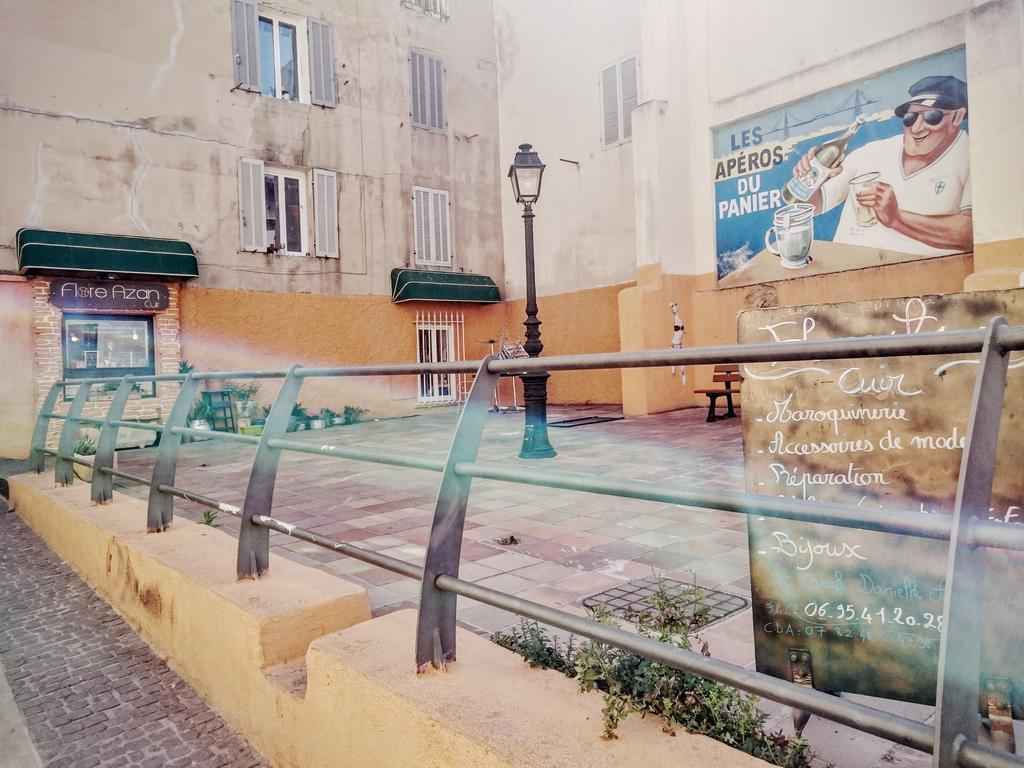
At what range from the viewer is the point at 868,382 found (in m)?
2.18

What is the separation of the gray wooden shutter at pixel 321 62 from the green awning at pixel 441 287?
387 cm

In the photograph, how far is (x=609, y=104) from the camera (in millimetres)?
15250

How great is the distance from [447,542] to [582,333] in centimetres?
1416

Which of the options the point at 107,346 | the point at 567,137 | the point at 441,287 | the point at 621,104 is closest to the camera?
the point at 107,346

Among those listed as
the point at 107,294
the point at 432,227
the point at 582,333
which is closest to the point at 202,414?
the point at 107,294

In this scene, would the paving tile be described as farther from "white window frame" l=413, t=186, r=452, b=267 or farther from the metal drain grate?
"white window frame" l=413, t=186, r=452, b=267

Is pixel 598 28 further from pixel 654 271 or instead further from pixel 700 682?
pixel 700 682

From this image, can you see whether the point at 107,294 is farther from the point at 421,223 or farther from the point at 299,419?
the point at 421,223

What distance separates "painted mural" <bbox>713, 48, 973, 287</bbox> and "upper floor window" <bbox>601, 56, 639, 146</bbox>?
8.73 feet

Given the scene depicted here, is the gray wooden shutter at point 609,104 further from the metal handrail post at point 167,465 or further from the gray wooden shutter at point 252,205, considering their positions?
the metal handrail post at point 167,465

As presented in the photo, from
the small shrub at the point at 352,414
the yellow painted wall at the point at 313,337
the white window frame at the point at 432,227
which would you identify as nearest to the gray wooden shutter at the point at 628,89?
the white window frame at the point at 432,227

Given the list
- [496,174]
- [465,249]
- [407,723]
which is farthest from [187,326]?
[407,723]

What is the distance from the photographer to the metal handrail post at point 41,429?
6.76 m

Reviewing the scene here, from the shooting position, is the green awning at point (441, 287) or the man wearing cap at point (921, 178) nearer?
the man wearing cap at point (921, 178)
